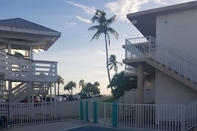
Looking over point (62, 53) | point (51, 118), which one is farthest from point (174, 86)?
point (62, 53)

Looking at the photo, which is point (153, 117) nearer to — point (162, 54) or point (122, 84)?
point (162, 54)

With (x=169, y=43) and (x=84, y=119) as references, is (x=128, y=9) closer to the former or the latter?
(x=169, y=43)

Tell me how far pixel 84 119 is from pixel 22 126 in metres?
4.09

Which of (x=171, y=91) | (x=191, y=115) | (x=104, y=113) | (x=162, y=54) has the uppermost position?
(x=162, y=54)

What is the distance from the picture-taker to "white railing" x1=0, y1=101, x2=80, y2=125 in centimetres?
1528

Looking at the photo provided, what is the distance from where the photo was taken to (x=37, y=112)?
1667cm

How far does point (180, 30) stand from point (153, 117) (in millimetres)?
5338

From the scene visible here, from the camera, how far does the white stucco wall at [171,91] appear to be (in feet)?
49.2

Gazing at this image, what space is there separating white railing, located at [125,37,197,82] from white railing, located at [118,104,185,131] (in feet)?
7.25

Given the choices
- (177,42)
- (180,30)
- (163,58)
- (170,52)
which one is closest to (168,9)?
(180,30)

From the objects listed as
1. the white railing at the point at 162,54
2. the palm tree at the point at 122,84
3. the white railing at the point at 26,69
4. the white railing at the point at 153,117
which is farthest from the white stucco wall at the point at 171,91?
the palm tree at the point at 122,84

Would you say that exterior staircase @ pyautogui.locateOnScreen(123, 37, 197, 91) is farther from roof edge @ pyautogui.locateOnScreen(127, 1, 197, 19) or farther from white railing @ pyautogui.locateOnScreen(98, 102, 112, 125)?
white railing @ pyautogui.locateOnScreen(98, 102, 112, 125)

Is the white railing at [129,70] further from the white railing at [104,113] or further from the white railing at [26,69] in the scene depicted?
the white railing at [26,69]

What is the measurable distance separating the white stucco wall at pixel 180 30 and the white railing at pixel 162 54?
1.35 feet
